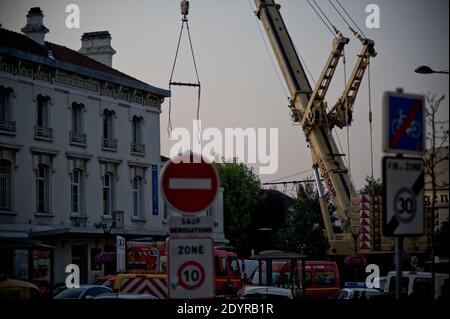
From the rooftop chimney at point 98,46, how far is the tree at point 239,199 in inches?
831

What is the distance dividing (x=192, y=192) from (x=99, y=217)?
38719mm

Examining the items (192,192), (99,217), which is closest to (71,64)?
(99,217)

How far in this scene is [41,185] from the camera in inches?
1863

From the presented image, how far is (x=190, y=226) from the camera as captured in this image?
40.6 ft

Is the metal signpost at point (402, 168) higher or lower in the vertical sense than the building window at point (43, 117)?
lower

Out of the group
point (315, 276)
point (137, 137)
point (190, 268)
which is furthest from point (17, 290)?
point (137, 137)

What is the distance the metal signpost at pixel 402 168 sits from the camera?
39.3 ft

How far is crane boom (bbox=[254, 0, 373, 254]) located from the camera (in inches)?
1688

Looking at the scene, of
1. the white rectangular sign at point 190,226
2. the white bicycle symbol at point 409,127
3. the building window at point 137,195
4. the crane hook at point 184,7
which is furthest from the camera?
the building window at point 137,195

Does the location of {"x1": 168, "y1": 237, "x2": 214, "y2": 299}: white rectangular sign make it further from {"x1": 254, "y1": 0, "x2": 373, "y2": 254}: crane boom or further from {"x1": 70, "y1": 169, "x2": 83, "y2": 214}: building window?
{"x1": 70, "y1": 169, "x2": 83, "y2": 214}: building window

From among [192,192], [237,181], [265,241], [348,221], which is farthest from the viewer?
[237,181]

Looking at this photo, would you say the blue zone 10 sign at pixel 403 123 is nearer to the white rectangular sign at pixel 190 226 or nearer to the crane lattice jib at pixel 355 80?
the white rectangular sign at pixel 190 226

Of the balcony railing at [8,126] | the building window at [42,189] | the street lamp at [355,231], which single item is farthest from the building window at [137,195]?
the street lamp at [355,231]
